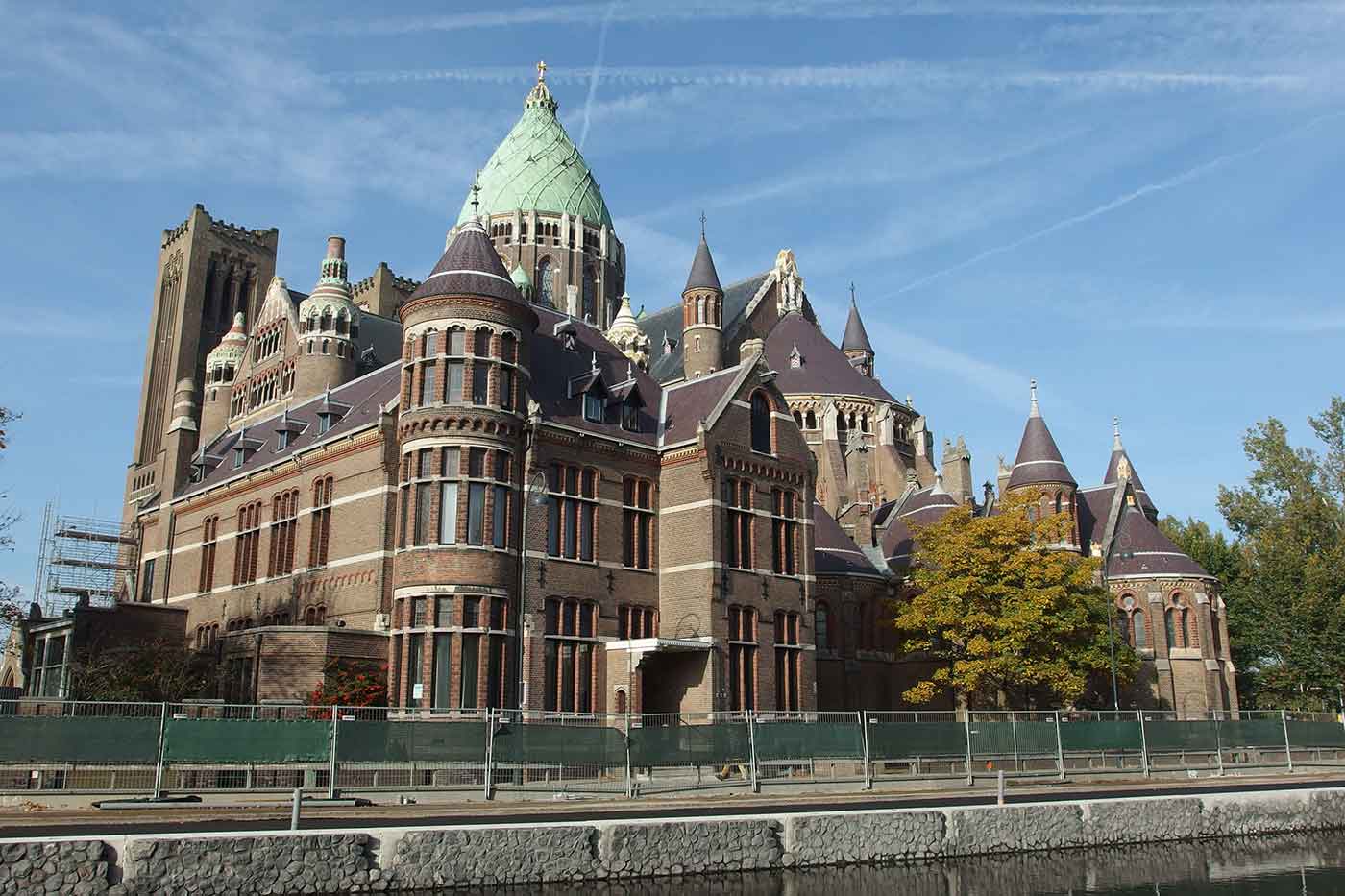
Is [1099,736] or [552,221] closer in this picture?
[1099,736]

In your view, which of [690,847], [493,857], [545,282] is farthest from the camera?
[545,282]

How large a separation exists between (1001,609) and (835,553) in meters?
8.86

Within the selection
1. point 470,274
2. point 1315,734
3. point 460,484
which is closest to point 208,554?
point 460,484

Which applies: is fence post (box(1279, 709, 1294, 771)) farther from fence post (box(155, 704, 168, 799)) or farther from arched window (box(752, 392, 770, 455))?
fence post (box(155, 704, 168, 799))

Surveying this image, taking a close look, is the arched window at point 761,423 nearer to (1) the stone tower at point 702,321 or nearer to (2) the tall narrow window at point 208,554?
(1) the stone tower at point 702,321

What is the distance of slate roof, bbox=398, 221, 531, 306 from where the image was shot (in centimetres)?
3928

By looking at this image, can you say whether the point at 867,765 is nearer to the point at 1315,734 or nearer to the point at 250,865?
the point at 250,865

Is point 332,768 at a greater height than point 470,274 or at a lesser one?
lesser

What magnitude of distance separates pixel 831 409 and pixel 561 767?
43.3m

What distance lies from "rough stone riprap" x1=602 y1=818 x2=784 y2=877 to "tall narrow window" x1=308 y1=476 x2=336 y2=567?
1079 inches

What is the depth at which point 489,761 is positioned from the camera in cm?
2722

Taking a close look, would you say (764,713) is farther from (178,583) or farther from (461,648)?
(178,583)

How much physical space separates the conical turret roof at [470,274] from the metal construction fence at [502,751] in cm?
1347

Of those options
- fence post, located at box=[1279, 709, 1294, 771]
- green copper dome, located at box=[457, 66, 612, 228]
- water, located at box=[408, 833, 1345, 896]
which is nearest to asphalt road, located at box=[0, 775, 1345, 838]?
water, located at box=[408, 833, 1345, 896]
